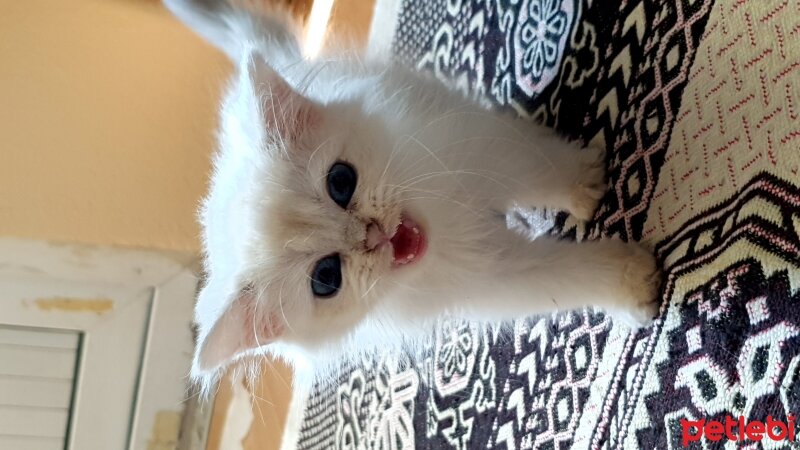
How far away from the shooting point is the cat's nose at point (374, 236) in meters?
0.80

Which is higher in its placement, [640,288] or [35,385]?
[640,288]

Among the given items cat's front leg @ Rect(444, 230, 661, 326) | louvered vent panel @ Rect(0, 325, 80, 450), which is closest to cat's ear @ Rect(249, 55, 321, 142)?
cat's front leg @ Rect(444, 230, 661, 326)

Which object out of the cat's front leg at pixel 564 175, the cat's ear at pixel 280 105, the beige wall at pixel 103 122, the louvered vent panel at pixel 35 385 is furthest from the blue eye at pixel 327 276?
the louvered vent panel at pixel 35 385

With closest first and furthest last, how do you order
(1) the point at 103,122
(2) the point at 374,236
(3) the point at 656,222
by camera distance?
(2) the point at 374,236, (3) the point at 656,222, (1) the point at 103,122

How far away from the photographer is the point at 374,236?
80 cm

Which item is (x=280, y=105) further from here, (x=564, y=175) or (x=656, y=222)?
(x=656, y=222)

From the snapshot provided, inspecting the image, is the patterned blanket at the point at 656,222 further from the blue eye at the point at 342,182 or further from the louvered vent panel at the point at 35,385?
the louvered vent panel at the point at 35,385

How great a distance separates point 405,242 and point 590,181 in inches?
13.8

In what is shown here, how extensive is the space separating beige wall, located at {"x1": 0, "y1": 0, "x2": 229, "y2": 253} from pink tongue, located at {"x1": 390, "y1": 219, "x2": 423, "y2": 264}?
1089 millimetres

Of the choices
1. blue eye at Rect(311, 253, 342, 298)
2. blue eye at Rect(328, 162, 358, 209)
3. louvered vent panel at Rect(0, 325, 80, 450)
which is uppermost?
blue eye at Rect(328, 162, 358, 209)

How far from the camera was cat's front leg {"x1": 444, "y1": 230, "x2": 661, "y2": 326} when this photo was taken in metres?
0.89

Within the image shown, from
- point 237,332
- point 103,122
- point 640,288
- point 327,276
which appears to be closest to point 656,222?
point 640,288

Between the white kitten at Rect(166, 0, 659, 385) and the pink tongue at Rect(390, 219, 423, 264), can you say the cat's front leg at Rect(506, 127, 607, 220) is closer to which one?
the white kitten at Rect(166, 0, 659, 385)

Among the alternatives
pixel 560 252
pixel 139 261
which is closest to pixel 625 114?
pixel 560 252
